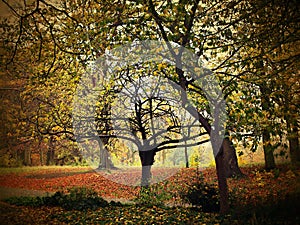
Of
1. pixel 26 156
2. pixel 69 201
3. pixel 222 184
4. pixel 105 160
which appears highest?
pixel 26 156

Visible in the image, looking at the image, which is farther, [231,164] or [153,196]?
[231,164]

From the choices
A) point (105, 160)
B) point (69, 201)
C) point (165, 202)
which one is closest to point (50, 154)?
point (105, 160)

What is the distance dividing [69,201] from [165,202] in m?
1.48

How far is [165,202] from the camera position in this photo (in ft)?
16.6

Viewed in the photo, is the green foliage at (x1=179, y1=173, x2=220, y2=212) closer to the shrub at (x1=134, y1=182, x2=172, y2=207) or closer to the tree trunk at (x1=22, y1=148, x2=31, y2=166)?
the shrub at (x1=134, y1=182, x2=172, y2=207)

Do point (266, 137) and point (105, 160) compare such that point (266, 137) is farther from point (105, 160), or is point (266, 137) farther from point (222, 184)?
point (105, 160)

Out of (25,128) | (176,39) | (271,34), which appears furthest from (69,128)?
(271,34)

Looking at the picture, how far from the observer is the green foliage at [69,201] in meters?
4.68

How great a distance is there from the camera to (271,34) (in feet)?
11.3

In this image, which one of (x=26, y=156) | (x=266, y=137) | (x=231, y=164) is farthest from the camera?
(x=26, y=156)

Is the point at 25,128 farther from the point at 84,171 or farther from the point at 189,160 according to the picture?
the point at 189,160

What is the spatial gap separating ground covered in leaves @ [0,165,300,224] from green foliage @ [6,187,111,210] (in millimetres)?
→ 71

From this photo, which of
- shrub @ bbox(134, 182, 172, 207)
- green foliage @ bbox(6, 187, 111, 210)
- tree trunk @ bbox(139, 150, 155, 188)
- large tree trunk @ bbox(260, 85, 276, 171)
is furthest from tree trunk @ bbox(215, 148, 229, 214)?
tree trunk @ bbox(139, 150, 155, 188)

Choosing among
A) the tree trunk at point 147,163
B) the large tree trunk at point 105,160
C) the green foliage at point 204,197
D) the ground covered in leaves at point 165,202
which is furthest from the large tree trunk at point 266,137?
the large tree trunk at point 105,160
